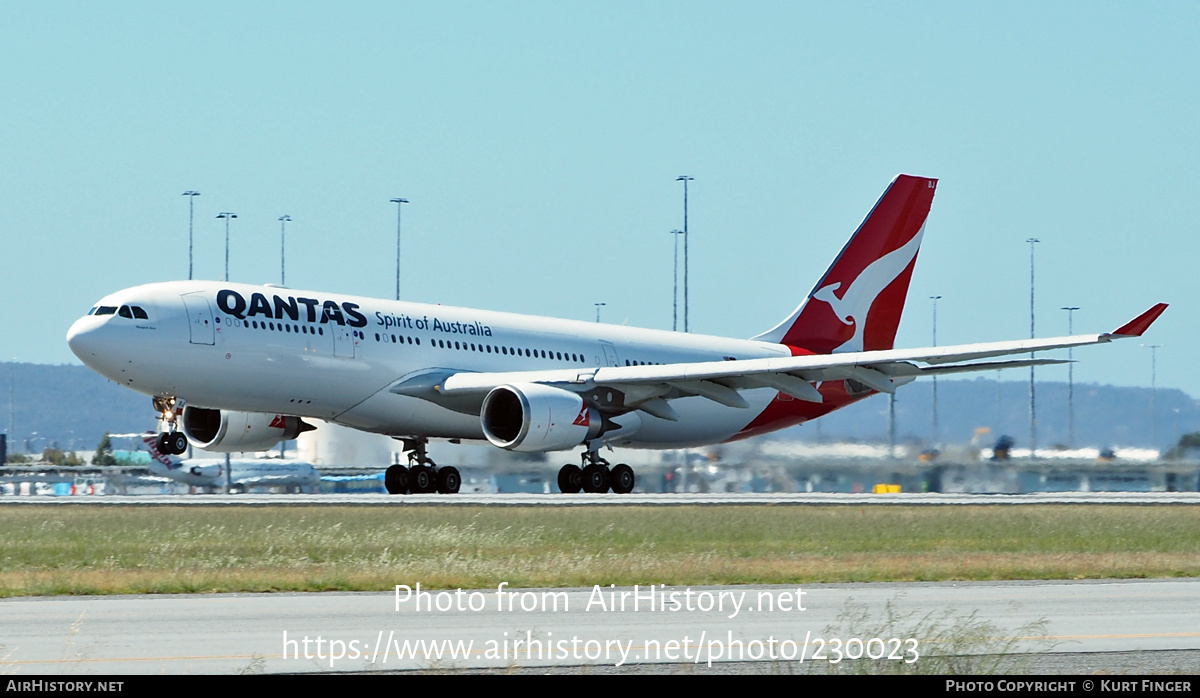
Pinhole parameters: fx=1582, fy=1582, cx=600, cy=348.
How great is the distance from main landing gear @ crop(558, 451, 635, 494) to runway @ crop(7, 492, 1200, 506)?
6.13ft

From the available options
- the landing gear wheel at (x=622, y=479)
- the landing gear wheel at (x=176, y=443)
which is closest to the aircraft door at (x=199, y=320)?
the landing gear wheel at (x=176, y=443)

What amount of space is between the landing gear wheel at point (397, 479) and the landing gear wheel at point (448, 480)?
2.57 feet

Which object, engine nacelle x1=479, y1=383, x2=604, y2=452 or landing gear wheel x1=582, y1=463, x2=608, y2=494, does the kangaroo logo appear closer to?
landing gear wheel x1=582, y1=463, x2=608, y2=494

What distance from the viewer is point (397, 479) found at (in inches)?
1436

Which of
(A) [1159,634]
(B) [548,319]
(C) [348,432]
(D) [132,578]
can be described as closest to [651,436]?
(B) [548,319]

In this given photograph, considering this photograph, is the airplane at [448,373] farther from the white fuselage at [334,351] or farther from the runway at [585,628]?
the runway at [585,628]

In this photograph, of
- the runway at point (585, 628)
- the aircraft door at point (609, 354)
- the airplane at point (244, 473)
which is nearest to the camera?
→ the runway at point (585, 628)

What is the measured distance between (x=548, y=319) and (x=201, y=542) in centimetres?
1759

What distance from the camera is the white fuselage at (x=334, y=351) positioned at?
30.6 metres

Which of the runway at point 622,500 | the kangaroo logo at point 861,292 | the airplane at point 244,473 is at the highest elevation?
the kangaroo logo at point 861,292

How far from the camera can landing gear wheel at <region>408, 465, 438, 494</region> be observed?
3650 centimetres

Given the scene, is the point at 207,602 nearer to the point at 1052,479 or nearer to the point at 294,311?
the point at 294,311

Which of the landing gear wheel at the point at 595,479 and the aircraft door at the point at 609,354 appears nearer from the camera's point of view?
the landing gear wheel at the point at 595,479

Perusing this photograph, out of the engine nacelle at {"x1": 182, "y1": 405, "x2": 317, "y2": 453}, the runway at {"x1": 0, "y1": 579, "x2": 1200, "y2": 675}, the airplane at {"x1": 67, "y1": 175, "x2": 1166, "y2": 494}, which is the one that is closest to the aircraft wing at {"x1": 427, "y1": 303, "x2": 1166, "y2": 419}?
the airplane at {"x1": 67, "y1": 175, "x2": 1166, "y2": 494}
